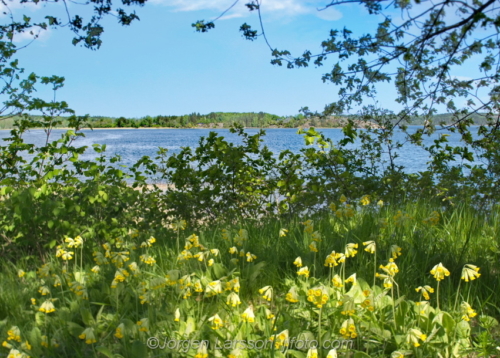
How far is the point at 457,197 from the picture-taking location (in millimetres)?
5133

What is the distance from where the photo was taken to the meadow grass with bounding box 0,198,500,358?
2.14m

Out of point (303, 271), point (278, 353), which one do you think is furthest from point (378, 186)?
point (278, 353)

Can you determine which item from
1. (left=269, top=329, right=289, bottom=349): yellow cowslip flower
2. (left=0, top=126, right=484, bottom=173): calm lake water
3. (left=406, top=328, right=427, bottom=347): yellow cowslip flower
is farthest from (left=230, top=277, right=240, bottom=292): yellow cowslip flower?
(left=0, top=126, right=484, bottom=173): calm lake water

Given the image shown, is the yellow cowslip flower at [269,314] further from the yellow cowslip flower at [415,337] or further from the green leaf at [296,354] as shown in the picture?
the yellow cowslip flower at [415,337]

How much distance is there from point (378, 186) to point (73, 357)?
420cm

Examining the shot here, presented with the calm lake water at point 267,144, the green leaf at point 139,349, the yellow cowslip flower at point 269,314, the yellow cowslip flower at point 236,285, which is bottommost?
the green leaf at point 139,349

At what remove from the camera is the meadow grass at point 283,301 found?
2.14m

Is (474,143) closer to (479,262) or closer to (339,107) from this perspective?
(339,107)

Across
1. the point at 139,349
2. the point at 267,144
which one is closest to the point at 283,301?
the point at 139,349

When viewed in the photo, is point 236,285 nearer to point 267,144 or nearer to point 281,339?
point 281,339

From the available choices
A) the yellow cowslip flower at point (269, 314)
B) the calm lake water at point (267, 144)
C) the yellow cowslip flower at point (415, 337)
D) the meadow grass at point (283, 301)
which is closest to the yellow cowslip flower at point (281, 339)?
the meadow grass at point (283, 301)

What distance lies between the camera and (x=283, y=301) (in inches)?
107

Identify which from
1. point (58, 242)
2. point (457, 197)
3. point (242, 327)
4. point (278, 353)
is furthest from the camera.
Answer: point (457, 197)

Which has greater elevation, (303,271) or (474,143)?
(474,143)
